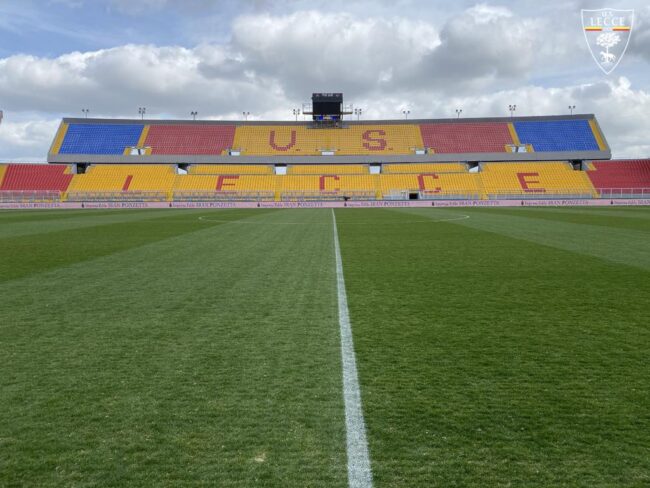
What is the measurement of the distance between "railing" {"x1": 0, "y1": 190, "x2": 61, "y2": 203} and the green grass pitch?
51.3 m

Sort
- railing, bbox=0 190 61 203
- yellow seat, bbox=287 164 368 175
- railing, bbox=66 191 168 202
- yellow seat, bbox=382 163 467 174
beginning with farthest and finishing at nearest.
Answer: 1. yellow seat, bbox=287 164 368 175
2. yellow seat, bbox=382 163 467 174
3. railing, bbox=66 191 168 202
4. railing, bbox=0 190 61 203

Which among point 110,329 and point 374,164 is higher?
point 374,164

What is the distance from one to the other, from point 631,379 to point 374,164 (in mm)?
65130

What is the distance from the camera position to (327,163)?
2662 inches

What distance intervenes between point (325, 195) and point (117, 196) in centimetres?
2285

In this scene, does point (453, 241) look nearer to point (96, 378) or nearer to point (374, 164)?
point (96, 378)

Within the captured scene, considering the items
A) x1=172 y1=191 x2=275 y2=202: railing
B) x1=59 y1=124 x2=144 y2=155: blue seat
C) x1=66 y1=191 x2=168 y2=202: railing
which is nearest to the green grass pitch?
x1=172 y1=191 x2=275 y2=202: railing

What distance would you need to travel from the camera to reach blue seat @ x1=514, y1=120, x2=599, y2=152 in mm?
66625

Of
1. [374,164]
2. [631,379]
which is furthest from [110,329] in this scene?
[374,164]

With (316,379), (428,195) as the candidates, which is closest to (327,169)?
(428,195)

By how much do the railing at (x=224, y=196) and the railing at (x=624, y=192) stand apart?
3507cm

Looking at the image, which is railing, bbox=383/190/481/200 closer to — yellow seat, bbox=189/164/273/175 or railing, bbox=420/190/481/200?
railing, bbox=420/190/481/200

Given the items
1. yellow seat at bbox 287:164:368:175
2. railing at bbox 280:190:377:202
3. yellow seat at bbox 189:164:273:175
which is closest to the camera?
railing at bbox 280:190:377:202

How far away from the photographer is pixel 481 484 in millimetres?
2539
